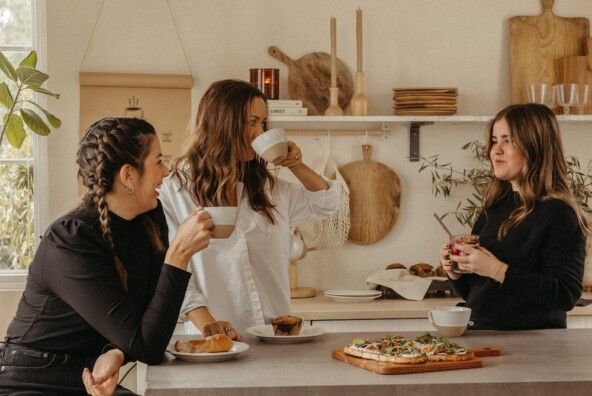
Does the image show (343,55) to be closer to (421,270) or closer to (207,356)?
(421,270)

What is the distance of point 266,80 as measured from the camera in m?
Result: 3.94

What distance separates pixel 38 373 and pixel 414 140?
2.54 metres

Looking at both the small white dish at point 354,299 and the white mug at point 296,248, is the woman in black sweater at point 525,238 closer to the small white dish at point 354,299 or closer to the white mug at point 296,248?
the small white dish at point 354,299

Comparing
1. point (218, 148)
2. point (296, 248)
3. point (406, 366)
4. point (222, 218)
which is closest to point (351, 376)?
point (406, 366)

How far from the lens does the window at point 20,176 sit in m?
4.02

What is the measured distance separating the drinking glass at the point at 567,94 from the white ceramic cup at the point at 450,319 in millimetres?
2104

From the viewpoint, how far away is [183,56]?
4094 mm

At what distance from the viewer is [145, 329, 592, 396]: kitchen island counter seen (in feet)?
5.56

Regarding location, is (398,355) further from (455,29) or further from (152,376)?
(455,29)

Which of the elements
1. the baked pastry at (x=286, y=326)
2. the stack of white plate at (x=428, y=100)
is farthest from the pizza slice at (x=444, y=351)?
the stack of white plate at (x=428, y=100)

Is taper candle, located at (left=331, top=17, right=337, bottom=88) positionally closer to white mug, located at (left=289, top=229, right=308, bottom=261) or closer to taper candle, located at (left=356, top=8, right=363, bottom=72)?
taper candle, located at (left=356, top=8, right=363, bottom=72)

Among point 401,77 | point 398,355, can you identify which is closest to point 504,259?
point 398,355

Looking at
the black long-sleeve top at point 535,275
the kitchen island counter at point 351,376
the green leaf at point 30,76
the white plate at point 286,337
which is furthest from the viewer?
the green leaf at point 30,76

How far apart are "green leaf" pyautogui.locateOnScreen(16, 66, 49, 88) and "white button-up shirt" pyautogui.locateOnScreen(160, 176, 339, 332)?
1.25 metres
